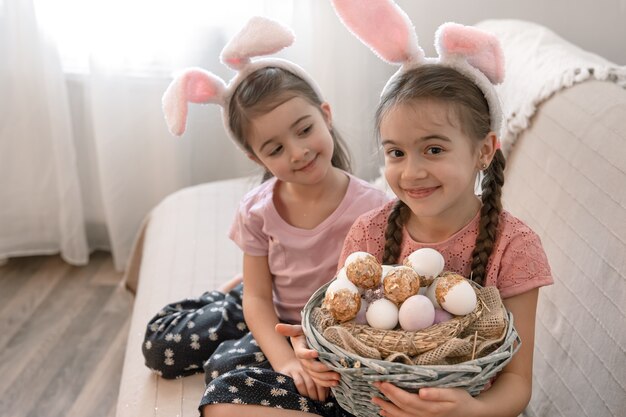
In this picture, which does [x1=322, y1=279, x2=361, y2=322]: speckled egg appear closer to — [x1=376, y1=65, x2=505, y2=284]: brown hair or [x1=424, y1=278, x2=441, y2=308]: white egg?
[x1=424, y1=278, x2=441, y2=308]: white egg

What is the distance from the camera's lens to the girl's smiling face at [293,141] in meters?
1.38

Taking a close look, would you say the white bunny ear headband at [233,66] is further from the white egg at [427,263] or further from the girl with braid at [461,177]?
the white egg at [427,263]

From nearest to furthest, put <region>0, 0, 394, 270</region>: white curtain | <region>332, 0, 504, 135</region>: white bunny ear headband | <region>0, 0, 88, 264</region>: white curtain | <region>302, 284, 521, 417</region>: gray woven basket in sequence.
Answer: <region>302, 284, 521, 417</region>: gray woven basket
<region>332, 0, 504, 135</region>: white bunny ear headband
<region>0, 0, 394, 270</region>: white curtain
<region>0, 0, 88, 264</region>: white curtain

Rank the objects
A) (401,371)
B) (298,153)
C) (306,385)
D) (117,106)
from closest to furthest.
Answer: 1. (401,371)
2. (306,385)
3. (298,153)
4. (117,106)

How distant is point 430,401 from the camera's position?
92 cm

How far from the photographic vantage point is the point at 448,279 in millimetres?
1018

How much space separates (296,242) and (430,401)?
1.93 feet

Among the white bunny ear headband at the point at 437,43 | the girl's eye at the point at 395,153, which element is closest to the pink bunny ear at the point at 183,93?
the white bunny ear headband at the point at 437,43

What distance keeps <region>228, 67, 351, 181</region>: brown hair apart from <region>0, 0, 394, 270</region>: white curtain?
2.94 ft

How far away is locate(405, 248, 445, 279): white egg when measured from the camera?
106 cm

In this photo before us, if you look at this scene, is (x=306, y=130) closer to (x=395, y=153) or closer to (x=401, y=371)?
(x=395, y=153)

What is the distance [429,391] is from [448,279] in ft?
0.57

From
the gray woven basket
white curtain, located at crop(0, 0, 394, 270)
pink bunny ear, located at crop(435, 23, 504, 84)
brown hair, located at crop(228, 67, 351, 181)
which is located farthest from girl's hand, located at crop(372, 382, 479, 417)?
white curtain, located at crop(0, 0, 394, 270)

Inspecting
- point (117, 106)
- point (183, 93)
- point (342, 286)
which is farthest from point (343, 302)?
point (117, 106)
